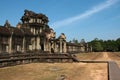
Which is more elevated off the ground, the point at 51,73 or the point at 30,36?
the point at 30,36

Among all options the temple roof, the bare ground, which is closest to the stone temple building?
the temple roof

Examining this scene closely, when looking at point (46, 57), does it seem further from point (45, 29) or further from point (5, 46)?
point (45, 29)

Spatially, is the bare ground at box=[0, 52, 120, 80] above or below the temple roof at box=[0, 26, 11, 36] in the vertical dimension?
below

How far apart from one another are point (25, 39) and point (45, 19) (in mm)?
11276

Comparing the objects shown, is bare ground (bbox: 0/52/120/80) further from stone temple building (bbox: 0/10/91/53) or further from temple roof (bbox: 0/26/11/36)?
stone temple building (bbox: 0/10/91/53)

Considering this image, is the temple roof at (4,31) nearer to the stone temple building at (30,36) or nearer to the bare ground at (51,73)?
the stone temple building at (30,36)

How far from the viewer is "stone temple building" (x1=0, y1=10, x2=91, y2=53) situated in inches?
1527

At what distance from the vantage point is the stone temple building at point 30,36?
1527 inches

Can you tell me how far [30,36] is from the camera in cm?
4684

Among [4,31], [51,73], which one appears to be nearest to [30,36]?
[4,31]

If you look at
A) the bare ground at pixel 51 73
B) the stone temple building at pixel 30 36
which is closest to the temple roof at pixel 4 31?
the stone temple building at pixel 30 36

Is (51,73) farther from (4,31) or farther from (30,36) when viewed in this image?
(30,36)

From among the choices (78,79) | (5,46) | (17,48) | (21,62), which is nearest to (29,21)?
(17,48)

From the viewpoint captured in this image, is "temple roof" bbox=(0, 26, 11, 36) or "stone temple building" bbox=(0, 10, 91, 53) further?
"stone temple building" bbox=(0, 10, 91, 53)
